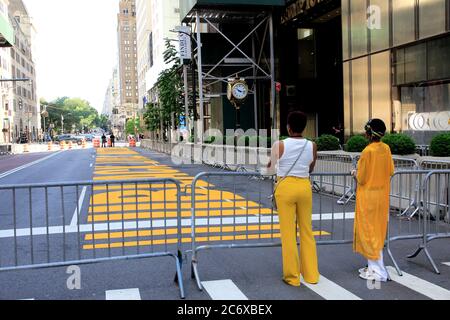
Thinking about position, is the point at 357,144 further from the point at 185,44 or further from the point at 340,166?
the point at 185,44

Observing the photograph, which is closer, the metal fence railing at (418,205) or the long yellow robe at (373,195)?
the long yellow robe at (373,195)

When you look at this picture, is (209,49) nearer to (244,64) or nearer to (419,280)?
(244,64)

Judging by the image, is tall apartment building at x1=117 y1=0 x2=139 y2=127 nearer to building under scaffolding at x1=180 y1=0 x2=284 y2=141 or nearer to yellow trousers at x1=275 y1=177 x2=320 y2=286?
building under scaffolding at x1=180 y1=0 x2=284 y2=141

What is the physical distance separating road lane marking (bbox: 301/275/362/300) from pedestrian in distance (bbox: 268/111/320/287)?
89 mm

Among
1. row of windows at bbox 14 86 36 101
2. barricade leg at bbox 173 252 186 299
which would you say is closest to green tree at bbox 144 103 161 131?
barricade leg at bbox 173 252 186 299

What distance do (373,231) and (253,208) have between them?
1.99m

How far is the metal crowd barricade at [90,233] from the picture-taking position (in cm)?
584

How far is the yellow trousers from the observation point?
18.3 ft

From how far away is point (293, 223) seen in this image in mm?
5621

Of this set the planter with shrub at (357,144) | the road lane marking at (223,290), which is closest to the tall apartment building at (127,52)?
the planter with shrub at (357,144)

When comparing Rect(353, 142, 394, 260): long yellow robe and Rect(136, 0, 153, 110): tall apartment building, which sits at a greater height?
Rect(136, 0, 153, 110): tall apartment building

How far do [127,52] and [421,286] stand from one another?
188m

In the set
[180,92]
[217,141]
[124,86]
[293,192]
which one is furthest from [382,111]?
[124,86]

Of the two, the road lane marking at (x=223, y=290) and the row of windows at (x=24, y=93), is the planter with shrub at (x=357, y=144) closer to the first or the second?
the road lane marking at (x=223, y=290)
